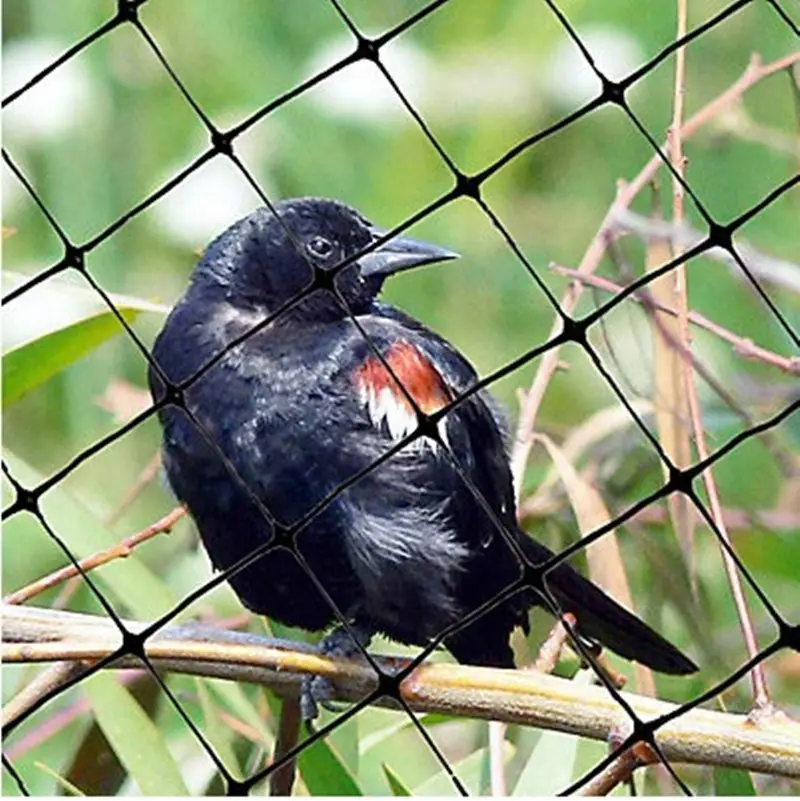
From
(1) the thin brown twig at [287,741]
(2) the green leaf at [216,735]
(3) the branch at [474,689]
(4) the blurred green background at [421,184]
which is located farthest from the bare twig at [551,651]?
(4) the blurred green background at [421,184]

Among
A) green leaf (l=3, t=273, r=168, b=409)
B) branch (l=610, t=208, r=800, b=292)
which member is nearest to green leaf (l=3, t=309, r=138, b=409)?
green leaf (l=3, t=273, r=168, b=409)

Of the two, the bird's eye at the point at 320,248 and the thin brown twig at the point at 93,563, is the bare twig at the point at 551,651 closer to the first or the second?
the thin brown twig at the point at 93,563

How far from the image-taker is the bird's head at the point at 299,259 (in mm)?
1874

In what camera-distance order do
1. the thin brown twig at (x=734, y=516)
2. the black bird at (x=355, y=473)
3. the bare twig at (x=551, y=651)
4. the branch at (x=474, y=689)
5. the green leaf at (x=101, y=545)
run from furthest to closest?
the thin brown twig at (x=734, y=516) → the green leaf at (x=101, y=545) → the black bird at (x=355, y=473) → the bare twig at (x=551, y=651) → the branch at (x=474, y=689)

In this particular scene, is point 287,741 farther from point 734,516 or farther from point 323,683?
point 734,516

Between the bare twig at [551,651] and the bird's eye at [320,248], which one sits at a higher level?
the bird's eye at [320,248]

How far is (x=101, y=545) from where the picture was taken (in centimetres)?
185

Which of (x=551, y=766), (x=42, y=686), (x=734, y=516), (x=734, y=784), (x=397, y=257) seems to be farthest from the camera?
(x=734, y=516)

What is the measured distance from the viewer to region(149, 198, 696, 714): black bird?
1.77m

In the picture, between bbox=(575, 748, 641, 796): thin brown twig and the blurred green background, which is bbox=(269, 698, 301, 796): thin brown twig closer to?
bbox=(575, 748, 641, 796): thin brown twig

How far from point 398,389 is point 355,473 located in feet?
0.26

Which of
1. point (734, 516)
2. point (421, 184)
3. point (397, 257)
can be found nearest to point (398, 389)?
point (397, 257)

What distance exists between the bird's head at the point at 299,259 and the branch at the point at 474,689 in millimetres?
508

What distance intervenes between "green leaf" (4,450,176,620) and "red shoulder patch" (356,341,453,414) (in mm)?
256
